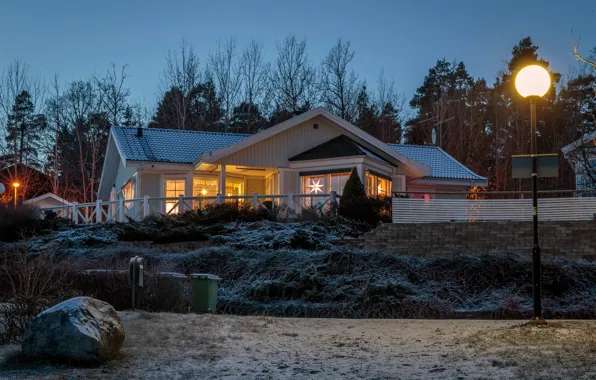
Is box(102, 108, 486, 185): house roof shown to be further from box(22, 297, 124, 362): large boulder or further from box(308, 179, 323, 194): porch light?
box(22, 297, 124, 362): large boulder

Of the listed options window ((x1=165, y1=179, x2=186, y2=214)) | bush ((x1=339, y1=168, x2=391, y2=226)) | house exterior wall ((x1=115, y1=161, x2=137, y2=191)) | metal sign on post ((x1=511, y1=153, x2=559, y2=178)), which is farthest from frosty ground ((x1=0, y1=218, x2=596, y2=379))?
house exterior wall ((x1=115, y1=161, x2=137, y2=191))

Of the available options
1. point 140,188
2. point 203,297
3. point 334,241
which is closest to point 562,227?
point 334,241

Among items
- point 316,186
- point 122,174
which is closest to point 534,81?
point 316,186

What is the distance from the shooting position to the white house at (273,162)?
2844cm

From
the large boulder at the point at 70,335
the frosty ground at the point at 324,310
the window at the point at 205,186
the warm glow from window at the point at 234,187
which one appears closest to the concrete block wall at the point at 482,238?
the frosty ground at the point at 324,310

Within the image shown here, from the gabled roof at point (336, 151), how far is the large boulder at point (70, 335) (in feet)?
64.5

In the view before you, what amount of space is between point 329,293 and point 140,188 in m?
15.8

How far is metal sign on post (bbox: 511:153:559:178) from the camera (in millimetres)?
12086

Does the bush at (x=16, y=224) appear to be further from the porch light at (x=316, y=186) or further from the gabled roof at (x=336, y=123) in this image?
the porch light at (x=316, y=186)

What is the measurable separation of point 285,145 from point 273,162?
0.97 meters

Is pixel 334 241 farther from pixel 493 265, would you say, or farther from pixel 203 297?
pixel 203 297

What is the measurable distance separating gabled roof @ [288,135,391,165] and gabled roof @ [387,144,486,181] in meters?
4.13

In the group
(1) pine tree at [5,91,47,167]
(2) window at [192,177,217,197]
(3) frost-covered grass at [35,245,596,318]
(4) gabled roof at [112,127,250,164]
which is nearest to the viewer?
(3) frost-covered grass at [35,245,596,318]

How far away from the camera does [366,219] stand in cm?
2383
